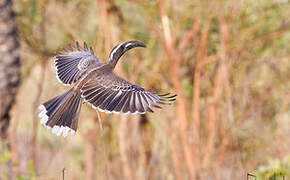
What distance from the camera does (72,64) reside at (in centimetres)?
303

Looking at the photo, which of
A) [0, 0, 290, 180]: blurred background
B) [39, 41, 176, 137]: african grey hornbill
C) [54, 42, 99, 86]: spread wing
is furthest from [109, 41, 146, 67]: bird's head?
[0, 0, 290, 180]: blurred background

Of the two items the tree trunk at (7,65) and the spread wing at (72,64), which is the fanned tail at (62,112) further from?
the tree trunk at (7,65)

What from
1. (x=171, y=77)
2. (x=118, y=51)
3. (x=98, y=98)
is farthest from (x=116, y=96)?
(x=171, y=77)

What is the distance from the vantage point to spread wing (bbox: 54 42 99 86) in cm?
283

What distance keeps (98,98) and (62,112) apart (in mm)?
254

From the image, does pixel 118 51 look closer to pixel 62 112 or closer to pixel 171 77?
pixel 62 112

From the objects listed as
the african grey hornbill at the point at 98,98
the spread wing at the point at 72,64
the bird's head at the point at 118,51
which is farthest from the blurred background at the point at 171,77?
the african grey hornbill at the point at 98,98

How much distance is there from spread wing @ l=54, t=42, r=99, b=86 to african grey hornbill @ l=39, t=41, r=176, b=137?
0.08 ft

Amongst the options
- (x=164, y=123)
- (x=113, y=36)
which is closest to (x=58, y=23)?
Result: (x=113, y=36)

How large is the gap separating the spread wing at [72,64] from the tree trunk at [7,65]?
3885 mm

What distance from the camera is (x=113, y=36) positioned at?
7.25m

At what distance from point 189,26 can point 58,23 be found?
2356 millimetres

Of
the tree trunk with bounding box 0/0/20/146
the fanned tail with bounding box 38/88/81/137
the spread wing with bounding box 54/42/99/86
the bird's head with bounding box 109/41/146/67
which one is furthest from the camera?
the tree trunk with bounding box 0/0/20/146

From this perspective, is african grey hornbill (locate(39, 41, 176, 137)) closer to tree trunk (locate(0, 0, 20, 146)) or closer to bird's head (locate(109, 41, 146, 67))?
bird's head (locate(109, 41, 146, 67))
